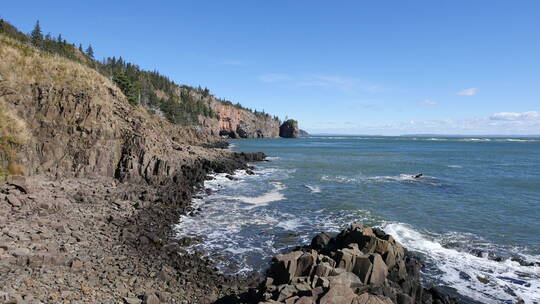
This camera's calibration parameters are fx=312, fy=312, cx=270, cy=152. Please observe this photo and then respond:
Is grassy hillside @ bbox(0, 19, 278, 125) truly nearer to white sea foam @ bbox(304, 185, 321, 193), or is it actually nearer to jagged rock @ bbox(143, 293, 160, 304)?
white sea foam @ bbox(304, 185, 321, 193)

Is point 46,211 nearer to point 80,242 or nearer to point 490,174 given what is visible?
point 80,242

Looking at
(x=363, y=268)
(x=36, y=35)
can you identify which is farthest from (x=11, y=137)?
(x=36, y=35)

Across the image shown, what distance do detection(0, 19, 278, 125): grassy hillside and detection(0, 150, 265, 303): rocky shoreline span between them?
175 feet

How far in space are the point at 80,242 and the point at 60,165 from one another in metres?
13.9

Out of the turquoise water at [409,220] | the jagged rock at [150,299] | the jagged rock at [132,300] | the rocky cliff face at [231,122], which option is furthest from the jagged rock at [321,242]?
the rocky cliff face at [231,122]

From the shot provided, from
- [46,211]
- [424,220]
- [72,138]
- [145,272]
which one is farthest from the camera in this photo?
[72,138]

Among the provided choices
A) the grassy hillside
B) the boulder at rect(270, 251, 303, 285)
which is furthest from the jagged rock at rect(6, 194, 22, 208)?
the grassy hillside

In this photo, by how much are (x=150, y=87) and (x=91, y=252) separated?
443 ft

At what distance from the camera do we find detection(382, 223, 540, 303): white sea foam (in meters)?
15.0

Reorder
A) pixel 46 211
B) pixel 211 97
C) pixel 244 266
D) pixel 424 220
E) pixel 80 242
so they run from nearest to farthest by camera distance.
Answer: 1. pixel 80 242
2. pixel 244 266
3. pixel 46 211
4. pixel 424 220
5. pixel 211 97

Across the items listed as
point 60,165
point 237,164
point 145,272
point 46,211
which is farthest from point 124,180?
point 237,164

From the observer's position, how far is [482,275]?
54.7 ft

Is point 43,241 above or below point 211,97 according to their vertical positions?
below

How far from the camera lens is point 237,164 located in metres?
53.8
